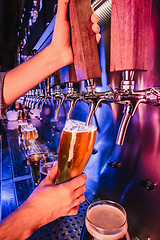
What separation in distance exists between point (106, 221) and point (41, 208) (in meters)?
0.23

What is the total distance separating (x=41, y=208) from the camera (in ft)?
1.78

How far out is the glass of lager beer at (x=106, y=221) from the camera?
0.49 m

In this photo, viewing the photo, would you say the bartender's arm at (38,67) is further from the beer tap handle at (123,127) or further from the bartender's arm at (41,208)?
the bartender's arm at (41,208)

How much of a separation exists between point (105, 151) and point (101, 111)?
0.30 metres

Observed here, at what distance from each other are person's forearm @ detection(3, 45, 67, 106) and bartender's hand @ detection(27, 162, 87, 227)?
49 centimetres

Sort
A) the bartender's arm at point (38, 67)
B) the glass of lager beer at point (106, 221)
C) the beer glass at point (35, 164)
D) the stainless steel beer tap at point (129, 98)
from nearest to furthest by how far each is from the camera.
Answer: the glass of lager beer at point (106, 221) → the stainless steel beer tap at point (129, 98) → the bartender's arm at point (38, 67) → the beer glass at point (35, 164)

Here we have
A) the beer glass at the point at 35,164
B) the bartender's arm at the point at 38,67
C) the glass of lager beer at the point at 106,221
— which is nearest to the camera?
the glass of lager beer at the point at 106,221

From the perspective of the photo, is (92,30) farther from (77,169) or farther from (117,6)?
(77,169)

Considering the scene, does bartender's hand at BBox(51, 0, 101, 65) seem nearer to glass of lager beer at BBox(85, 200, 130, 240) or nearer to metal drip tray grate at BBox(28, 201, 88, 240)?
glass of lager beer at BBox(85, 200, 130, 240)

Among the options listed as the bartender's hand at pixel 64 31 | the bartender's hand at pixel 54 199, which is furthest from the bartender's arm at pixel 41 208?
the bartender's hand at pixel 64 31

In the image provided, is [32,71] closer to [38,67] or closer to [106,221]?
[38,67]

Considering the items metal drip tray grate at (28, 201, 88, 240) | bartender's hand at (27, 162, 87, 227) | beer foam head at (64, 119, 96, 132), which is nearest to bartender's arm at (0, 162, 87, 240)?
bartender's hand at (27, 162, 87, 227)

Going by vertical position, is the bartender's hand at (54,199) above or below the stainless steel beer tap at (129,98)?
below

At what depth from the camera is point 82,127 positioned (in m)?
0.55
